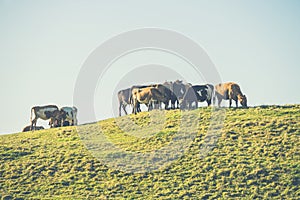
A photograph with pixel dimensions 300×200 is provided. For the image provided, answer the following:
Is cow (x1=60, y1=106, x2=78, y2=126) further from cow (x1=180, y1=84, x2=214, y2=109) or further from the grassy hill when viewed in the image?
cow (x1=180, y1=84, x2=214, y2=109)

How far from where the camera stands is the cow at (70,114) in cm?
5950

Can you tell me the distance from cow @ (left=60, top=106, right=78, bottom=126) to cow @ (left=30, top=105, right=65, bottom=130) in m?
0.70

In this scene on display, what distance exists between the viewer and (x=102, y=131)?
53312 mm

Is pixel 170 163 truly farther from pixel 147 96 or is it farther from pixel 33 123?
pixel 33 123

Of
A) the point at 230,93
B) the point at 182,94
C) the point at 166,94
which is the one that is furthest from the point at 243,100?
the point at 166,94

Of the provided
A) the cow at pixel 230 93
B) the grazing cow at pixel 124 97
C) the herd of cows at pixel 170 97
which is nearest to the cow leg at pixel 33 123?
the herd of cows at pixel 170 97

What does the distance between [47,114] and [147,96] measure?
925 centimetres

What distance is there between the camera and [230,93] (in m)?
55.1

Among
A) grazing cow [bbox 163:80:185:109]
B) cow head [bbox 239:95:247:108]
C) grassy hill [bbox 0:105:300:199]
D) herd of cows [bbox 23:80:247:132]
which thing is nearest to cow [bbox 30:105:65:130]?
herd of cows [bbox 23:80:247:132]

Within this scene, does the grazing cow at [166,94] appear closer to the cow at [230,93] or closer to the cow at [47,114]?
the cow at [230,93]

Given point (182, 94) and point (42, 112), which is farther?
point (42, 112)

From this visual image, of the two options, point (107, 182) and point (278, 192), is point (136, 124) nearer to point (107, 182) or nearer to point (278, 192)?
point (107, 182)

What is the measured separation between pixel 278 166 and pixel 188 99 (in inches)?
521

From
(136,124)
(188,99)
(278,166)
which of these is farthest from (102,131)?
(278,166)
